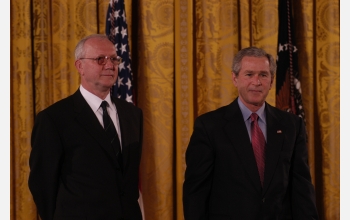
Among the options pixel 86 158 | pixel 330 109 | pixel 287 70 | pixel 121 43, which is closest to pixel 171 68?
pixel 121 43

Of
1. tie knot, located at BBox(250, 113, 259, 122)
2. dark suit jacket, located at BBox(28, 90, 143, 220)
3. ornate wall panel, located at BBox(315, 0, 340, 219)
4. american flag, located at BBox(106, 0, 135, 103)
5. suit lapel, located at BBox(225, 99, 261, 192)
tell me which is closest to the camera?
dark suit jacket, located at BBox(28, 90, 143, 220)

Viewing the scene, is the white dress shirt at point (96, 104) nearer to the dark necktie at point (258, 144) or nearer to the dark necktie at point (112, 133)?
the dark necktie at point (112, 133)

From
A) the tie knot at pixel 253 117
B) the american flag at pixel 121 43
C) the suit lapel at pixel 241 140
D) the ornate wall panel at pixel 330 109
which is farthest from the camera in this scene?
the ornate wall panel at pixel 330 109

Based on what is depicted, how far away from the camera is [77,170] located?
7.22ft

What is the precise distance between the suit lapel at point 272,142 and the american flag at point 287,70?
4.06 ft

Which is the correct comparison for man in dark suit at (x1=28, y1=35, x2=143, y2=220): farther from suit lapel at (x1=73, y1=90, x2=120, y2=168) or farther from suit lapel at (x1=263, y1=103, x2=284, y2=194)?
suit lapel at (x1=263, y1=103, x2=284, y2=194)

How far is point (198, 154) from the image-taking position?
233cm

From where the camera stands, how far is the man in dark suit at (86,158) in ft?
7.21

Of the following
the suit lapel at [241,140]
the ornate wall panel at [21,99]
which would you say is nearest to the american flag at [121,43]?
the ornate wall panel at [21,99]

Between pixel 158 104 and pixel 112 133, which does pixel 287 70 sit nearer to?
pixel 158 104

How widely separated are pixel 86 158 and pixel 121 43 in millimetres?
1521

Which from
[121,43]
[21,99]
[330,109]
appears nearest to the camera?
[121,43]

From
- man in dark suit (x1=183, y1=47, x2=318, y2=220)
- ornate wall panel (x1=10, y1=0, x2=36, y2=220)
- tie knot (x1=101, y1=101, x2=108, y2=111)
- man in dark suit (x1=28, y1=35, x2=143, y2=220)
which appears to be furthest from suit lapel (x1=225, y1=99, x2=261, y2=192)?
ornate wall panel (x1=10, y1=0, x2=36, y2=220)

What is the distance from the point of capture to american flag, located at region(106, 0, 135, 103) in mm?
3500
